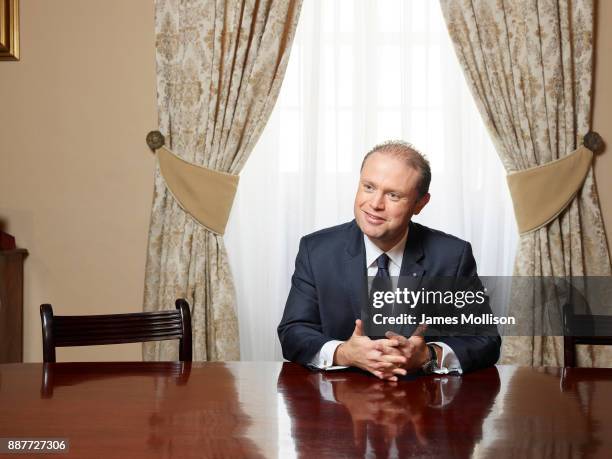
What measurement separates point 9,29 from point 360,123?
7.28 ft

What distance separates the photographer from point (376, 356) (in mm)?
1868

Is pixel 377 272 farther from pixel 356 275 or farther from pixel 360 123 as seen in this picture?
pixel 360 123

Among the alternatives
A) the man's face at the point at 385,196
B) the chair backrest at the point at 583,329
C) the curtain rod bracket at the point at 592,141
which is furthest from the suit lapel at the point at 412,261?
the curtain rod bracket at the point at 592,141

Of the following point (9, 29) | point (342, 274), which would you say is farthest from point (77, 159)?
point (342, 274)

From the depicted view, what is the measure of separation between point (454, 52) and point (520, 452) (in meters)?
3.40

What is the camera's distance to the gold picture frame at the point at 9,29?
14.5 feet

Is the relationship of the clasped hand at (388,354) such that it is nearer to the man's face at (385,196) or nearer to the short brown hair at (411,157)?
the man's face at (385,196)

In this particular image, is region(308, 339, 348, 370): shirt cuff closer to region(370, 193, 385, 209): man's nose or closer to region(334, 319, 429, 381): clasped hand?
region(334, 319, 429, 381): clasped hand

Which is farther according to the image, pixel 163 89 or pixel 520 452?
pixel 163 89

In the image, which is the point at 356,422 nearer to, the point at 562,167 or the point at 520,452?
the point at 520,452

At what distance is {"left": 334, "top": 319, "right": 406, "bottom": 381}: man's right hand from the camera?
1.85 metres

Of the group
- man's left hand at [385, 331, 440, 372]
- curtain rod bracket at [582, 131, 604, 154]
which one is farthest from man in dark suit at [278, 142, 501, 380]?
curtain rod bracket at [582, 131, 604, 154]

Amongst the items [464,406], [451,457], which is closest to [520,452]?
[451,457]

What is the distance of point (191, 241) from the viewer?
4367mm
